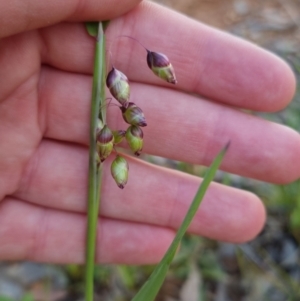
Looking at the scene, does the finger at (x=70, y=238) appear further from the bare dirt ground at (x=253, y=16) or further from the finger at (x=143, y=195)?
the bare dirt ground at (x=253, y=16)

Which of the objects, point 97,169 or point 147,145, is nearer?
point 97,169

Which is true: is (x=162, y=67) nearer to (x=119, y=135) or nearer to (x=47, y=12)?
(x=119, y=135)

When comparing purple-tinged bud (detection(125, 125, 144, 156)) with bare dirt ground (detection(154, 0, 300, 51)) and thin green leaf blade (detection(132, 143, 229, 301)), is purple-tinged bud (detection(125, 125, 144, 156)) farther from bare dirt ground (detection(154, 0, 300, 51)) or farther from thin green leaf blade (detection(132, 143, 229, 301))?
bare dirt ground (detection(154, 0, 300, 51))

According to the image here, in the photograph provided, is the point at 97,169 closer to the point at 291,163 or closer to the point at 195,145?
the point at 195,145

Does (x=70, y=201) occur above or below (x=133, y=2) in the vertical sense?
below

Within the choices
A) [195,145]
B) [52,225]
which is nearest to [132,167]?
[195,145]

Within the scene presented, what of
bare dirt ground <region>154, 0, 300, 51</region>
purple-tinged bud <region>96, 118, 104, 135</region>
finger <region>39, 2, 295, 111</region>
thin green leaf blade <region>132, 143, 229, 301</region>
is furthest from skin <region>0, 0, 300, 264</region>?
bare dirt ground <region>154, 0, 300, 51</region>
